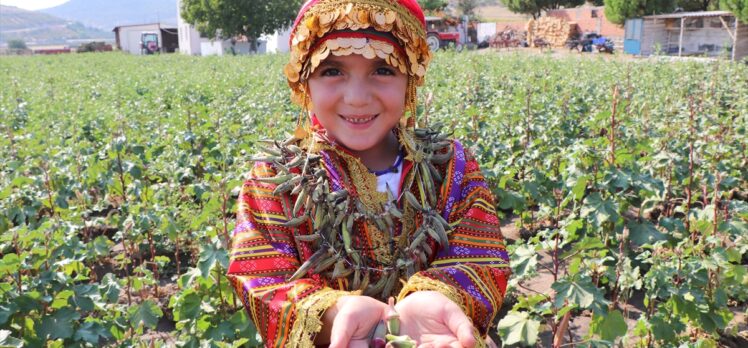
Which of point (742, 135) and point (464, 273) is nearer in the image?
point (464, 273)

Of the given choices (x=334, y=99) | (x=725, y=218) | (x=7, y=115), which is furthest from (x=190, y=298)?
(x=7, y=115)

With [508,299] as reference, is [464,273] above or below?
above

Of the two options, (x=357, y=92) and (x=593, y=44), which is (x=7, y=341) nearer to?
(x=357, y=92)

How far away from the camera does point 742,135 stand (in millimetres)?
5230

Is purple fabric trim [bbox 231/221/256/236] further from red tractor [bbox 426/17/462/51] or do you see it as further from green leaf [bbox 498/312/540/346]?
red tractor [bbox 426/17/462/51]

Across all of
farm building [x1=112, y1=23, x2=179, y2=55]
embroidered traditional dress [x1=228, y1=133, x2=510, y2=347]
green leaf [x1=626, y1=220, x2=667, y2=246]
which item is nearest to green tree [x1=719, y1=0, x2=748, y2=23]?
green leaf [x1=626, y1=220, x2=667, y2=246]

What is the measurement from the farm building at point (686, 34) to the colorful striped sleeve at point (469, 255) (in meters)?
25.7

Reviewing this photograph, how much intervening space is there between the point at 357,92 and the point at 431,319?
1.85ft

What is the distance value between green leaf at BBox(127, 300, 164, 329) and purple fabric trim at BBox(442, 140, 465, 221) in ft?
4.34

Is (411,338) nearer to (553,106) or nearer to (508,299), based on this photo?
(508,299)

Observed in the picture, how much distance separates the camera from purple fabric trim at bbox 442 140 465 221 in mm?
1759

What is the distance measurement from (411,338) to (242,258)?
1.49 feet

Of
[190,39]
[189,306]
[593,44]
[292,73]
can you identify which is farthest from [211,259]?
[190,39]

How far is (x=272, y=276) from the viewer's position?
1.60 m
